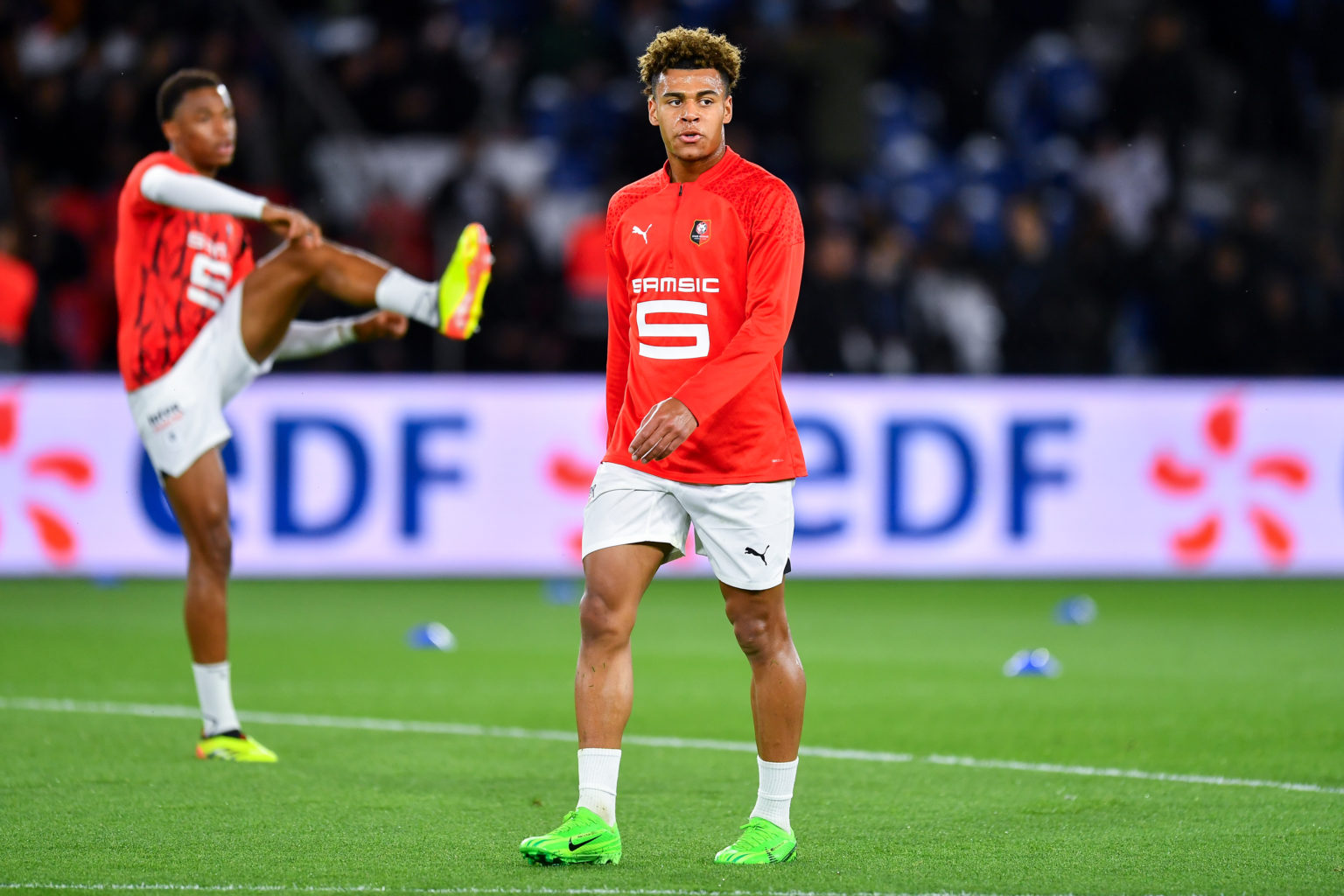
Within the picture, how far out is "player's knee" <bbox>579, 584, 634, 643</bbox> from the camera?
4.73m

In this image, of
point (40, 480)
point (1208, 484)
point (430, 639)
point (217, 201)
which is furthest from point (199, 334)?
point (1208, 484)

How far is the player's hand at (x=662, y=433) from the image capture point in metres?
4.44

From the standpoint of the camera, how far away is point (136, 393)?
6.50 m

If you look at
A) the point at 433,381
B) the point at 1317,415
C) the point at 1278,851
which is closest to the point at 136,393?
the point at 1278,851

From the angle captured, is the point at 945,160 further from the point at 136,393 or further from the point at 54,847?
the point at 54,847

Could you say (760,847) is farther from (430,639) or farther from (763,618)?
(430,639)

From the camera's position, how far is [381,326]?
6.57 metres

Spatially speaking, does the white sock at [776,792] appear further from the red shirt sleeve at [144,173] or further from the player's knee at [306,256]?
the red shirt sleeve at [144,173]

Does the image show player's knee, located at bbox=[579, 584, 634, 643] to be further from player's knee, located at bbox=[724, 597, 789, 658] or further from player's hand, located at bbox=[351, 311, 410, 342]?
player's hand, located at bbox=[351, 311, 410, 342]

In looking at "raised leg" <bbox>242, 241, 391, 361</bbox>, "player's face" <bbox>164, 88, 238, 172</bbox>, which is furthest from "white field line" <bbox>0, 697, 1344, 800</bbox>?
"player's face" <bbox>164, 88, 238, 172</bbox>

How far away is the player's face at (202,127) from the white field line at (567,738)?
215 centimetres

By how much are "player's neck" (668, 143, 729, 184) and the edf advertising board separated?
7587mm

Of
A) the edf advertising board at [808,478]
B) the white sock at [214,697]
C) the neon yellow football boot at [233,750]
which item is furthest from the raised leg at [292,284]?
the edf advertising board at [808,478]

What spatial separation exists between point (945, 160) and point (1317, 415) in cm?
462
